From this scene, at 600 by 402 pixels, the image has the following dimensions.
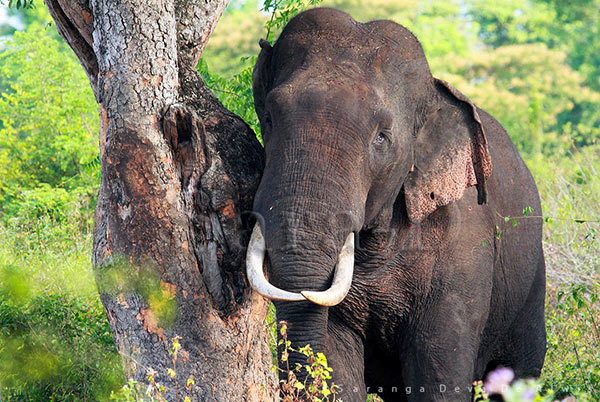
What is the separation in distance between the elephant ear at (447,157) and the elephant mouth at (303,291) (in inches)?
33.1

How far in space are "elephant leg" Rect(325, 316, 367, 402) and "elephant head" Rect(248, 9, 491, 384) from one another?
0.62 m

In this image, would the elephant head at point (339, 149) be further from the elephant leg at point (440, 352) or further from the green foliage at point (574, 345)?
the green foliage at point (574, 345)

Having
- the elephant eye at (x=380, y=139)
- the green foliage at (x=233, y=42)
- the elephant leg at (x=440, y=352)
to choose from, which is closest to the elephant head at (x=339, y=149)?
the elephant eye at (x=380, y=139)

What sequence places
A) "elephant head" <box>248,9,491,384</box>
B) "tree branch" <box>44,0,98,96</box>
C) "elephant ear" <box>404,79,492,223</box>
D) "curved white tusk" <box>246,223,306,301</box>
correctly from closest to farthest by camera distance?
"curved white tusk" <box>246,223,306,301</box>, "elephant head" <box>248,9,491,384</box>, "tree branch" <box>44,0,98,96</box>, "elephant ear" <box>404,79,492,223</box>

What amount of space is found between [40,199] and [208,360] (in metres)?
5.14

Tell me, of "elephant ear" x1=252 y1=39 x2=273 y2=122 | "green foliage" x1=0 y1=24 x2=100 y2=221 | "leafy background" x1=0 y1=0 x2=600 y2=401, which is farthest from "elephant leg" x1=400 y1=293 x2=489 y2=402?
"green foliage" x1=0 y1=24 x2=100 y2=221

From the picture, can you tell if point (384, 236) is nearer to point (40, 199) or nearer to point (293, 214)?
point (293, 214)

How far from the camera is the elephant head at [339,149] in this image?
16.0 feet

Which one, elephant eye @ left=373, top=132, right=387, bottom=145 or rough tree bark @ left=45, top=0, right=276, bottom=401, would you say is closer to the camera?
rough tree bark @ left=45, top=0, right=276, bottom=401

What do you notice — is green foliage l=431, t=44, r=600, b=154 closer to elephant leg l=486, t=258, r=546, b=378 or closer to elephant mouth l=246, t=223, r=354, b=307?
elephant leg l=486, t=258, r=546, b=378

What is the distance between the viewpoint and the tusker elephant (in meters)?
4.94

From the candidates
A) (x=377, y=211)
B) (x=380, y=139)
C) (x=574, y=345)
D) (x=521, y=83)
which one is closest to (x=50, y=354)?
(x=377, y=211)

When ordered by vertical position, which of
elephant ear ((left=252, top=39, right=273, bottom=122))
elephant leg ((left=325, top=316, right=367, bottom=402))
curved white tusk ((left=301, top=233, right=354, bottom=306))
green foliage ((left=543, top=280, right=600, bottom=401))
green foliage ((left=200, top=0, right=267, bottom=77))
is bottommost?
green foliage ((left=543, top=280, right=600, bottom=401))

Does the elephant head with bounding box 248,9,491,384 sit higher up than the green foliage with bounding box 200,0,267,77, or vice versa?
the green foliage with bounding box 200,0,267,77
